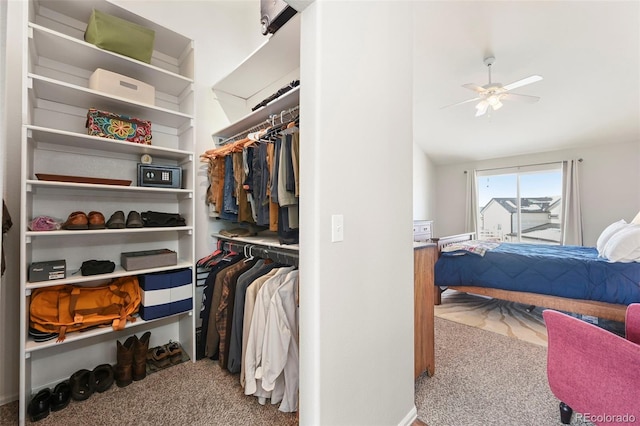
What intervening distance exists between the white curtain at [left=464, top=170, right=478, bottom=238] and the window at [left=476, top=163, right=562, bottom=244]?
0.12 m

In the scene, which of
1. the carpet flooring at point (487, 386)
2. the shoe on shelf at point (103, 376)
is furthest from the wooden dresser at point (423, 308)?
the shoe on shelf at point (103, 376)

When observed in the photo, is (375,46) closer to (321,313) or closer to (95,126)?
(321,313)

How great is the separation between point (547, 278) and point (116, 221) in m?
3.92

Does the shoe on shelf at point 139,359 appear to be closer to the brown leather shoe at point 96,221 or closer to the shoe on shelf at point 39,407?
the shoe on shelf at point 39,407

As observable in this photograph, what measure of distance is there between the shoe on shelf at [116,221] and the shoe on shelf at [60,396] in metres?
1.03

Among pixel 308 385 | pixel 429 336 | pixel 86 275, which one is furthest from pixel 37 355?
pixel 429 336

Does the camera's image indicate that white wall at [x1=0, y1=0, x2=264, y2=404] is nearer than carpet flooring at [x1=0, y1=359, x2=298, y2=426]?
No

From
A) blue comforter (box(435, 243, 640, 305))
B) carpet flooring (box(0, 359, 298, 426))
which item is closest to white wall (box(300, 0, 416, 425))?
carpet flooring (box(0, 359, 298, 426))

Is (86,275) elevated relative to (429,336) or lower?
elevated

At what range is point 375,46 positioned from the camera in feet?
4.45

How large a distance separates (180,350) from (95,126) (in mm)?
1752

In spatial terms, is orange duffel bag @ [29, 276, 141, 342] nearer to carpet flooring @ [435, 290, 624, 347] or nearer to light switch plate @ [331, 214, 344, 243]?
light switch plate @ [331, 214, 344, 243]

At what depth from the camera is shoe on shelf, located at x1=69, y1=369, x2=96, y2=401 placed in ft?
5.73

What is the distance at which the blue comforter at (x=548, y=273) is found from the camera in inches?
99.4
